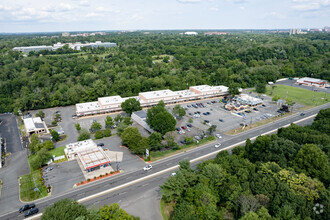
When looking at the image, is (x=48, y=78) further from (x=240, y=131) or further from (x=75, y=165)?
(x=240, y=131)

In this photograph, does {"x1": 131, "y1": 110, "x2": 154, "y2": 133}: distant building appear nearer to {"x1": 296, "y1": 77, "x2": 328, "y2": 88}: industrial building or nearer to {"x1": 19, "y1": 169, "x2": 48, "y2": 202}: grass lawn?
{"x1": 19, "y1": 169, "x2": 48, "y2": 202}: grass lawn

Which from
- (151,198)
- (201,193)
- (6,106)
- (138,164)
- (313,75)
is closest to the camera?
(201,193)

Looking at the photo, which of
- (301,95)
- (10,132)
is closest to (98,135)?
(10,132)

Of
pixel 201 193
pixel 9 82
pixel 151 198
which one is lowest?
pixel 151 198

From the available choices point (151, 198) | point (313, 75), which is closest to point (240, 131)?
point (151, 198)

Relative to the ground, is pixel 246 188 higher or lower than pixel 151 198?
higher

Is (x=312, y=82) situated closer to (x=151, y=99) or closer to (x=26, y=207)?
(x=151, y=99)
